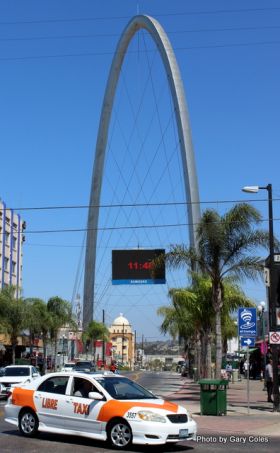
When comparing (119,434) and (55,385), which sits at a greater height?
(55,385)

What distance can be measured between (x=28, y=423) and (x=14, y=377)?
51.0ft

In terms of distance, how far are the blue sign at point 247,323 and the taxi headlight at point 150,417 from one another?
10.7 m

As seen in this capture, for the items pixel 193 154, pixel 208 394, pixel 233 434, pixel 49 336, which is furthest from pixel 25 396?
pixel 49 336

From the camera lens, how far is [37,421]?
571 inches

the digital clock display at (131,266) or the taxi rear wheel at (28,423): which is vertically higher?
the digital clock display at (131,266)

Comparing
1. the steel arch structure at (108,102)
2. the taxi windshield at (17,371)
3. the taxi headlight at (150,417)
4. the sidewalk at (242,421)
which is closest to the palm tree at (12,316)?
the steel arch structure at (108,102)

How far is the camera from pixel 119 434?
510 inches

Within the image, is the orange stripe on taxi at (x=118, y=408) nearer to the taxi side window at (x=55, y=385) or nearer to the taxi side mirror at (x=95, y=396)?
the taxi side mirror at (x=95, y=396)

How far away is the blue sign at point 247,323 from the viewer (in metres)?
22.9

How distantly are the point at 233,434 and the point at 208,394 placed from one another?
510 centimetres

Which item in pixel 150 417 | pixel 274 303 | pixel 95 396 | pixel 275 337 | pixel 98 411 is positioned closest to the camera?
pixel 150 417

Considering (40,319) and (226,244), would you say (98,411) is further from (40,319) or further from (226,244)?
(40,319)

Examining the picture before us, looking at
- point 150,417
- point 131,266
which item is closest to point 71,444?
point 150,417

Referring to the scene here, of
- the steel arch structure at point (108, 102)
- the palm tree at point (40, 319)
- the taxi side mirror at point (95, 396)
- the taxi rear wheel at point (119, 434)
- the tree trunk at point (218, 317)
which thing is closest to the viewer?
the taxi rear wheel at point (119, 434)
